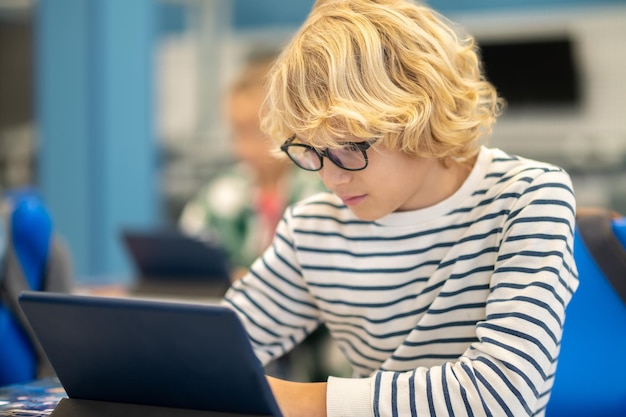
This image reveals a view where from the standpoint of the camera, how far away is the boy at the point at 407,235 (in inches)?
39.5

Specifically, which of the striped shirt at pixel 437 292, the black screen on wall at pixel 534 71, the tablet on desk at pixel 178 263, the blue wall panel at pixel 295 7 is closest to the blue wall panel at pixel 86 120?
the blue wall panel at pixel 295 7

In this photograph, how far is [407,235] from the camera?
1.23 metres

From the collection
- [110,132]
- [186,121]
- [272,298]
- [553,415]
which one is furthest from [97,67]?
[553,415]

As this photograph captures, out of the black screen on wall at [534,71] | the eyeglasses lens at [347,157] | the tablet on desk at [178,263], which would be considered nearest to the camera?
the eyeglasses lens at [347,157]

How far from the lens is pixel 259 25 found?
5160mm

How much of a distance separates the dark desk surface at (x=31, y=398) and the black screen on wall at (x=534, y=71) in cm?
378

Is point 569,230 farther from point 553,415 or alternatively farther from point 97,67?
point 97,67

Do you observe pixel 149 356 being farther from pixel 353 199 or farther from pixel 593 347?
pixel 593 347

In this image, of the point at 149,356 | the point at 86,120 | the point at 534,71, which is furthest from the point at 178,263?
the point at 534,71

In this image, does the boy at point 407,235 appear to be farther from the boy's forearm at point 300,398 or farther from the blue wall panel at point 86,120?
the blue wall panel at point 86,120

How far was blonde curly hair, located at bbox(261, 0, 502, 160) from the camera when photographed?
107cm

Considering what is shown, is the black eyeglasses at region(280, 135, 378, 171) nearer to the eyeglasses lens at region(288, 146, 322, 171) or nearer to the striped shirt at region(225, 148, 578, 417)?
the eyeglasses lens at region(288, 146, 322, 171)

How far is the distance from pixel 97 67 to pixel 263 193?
1.19m

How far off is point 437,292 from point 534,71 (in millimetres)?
3850
